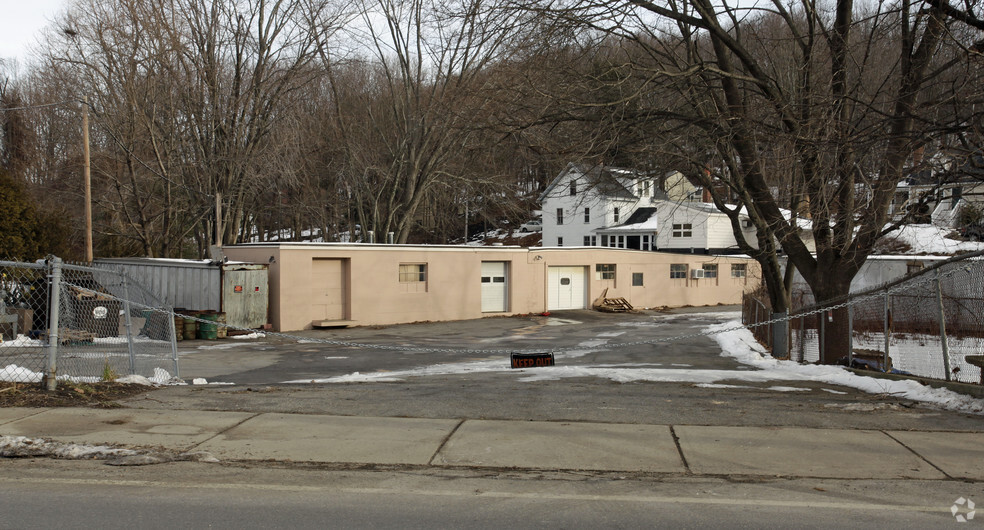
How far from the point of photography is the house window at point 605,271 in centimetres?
3794

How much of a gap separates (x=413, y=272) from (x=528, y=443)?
23.7m

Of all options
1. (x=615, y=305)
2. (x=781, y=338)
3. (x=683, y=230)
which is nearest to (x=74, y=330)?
(x=781, y=338)

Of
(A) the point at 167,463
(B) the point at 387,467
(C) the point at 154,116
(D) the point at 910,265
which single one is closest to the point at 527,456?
(B) the point at 387,467

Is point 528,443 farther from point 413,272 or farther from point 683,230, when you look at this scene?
point 683,230

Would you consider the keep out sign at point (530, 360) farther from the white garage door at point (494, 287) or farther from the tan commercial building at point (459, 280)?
the white garage door at point (494, 287)

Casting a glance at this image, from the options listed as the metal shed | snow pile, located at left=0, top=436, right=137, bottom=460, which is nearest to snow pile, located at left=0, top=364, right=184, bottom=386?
snow pile, located at left=0, top=436, right=137, bottom=460

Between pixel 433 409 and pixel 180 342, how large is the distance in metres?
15.6

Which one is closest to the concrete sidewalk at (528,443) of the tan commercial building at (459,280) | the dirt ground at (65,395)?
the dirt ground at (65,395)

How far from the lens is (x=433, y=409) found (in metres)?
9.00

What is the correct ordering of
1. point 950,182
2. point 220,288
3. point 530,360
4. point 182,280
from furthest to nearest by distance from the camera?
1. point 182,280
2. point 220,288
3. point 530,360
4. point 950,182

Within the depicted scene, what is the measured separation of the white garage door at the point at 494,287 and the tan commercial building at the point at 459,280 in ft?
0.15

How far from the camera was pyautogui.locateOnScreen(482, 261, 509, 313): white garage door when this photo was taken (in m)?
34.0

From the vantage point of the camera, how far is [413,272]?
30688 mm

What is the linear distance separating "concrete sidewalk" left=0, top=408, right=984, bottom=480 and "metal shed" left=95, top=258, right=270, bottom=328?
54.0ft
